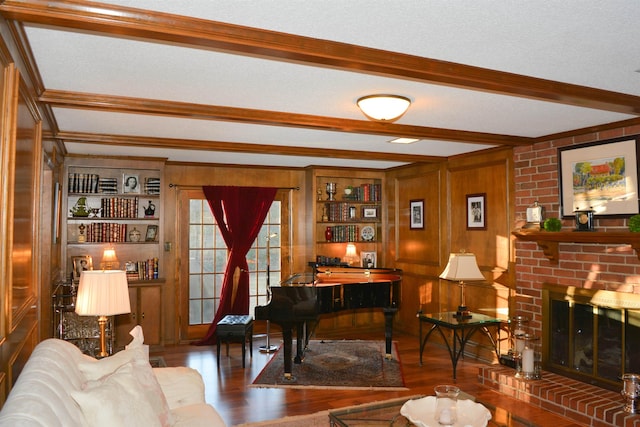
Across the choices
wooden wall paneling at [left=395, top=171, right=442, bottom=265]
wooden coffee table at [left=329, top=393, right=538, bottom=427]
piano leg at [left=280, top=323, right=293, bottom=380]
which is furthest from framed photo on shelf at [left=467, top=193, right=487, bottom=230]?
wooden coffee table at [left=329, top=393, right=538, bottom=427]

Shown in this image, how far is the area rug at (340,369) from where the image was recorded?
16.0 feet

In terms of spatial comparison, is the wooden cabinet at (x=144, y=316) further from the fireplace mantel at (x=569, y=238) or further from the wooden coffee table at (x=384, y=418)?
the fireplace mantel at (x=569, y=238)

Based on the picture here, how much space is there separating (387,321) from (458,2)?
441 cm

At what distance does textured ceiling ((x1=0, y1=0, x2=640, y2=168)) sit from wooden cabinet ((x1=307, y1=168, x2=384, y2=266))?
2.61m

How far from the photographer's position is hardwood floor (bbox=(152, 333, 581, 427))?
4.18 meters

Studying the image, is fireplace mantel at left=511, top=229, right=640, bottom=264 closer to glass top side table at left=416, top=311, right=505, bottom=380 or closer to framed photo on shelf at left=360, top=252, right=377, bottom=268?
glass top side table at left=416, top=311, right=505, bottom=380

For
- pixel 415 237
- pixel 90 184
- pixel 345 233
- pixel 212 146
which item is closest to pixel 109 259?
pixel 90 184

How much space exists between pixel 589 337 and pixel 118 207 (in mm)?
5467

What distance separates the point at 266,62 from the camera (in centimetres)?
278

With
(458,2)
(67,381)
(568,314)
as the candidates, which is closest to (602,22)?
(458,2)

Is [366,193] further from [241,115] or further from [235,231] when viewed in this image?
[241,115]

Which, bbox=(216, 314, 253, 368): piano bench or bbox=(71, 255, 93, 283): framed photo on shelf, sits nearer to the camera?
bbox=(216, 314, 253, 368): piano bench

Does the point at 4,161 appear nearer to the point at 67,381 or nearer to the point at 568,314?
the point at 67,381

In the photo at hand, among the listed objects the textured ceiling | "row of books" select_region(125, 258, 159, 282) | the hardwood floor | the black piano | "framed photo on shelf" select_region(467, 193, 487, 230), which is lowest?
the hardwood floor
